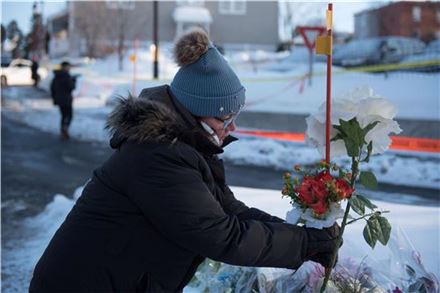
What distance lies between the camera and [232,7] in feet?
133

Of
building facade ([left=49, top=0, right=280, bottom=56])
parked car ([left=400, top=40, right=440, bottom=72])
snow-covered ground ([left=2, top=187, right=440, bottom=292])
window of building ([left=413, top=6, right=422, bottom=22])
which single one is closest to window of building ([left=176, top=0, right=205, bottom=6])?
building facade ([left=49, top=0, right=280, bottom=56])

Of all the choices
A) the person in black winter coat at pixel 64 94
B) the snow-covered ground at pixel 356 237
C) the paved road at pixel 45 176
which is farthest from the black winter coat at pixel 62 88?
the snow-covered ground at pixel 356 237

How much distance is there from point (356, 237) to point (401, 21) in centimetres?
3777

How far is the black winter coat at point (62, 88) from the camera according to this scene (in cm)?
1295

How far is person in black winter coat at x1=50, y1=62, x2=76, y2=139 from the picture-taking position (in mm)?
12953

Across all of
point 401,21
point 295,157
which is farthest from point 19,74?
point 295,157

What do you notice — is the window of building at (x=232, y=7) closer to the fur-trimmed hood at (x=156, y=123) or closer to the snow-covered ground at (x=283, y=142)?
the snow-covered ground at (x=283, y=142)

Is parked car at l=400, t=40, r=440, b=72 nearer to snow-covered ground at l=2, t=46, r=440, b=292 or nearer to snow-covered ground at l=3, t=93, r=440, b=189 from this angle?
snow-covered ground at l=2, t=46, r=440, b=292

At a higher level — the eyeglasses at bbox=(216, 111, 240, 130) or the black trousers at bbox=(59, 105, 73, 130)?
the eyeglasses at bbox=(216, 111, 240, 130)

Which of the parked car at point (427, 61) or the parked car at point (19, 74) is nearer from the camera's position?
the parked car at point (427, 61)

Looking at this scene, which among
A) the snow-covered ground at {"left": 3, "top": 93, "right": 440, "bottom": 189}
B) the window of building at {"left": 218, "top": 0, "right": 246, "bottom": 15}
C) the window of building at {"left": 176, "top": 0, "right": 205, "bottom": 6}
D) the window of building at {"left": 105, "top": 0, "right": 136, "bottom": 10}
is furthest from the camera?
the window of building at {"left": 176, "top": 0, "right": 205, "bottom": 6}

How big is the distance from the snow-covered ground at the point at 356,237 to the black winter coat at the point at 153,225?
1.05m

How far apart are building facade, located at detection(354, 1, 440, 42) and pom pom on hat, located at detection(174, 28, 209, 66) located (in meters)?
32.0

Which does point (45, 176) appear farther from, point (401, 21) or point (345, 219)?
point (401, 21)
